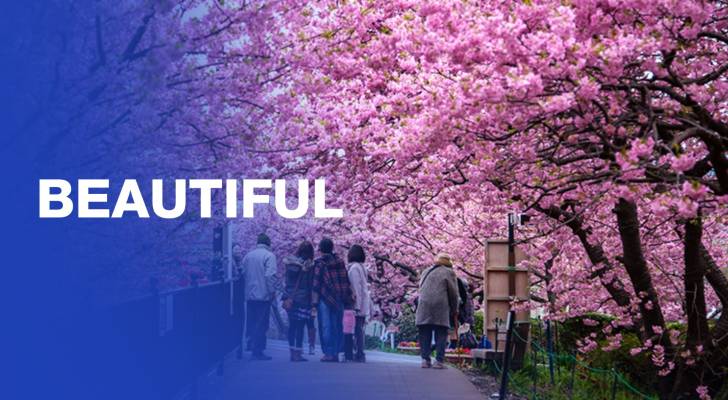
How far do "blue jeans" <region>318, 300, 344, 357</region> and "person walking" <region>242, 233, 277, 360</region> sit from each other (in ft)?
2.92

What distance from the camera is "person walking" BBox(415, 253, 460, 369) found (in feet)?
54.3

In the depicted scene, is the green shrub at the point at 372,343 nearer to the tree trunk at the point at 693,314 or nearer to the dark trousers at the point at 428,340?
the dark trousers at the point at 428,340

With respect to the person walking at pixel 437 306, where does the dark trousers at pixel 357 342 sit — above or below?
below

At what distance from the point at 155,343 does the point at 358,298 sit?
26.8 ft

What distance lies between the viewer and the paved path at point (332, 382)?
12.7 m

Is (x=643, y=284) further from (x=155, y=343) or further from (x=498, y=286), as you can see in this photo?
(x=155, y=343)

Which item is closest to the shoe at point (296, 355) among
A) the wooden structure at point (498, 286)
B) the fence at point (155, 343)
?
the fence at point (155, 343)

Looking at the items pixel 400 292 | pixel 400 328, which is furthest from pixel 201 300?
pixel 400 328

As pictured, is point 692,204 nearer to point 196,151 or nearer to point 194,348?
point 194,348

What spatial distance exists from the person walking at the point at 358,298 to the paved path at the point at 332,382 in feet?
1.93

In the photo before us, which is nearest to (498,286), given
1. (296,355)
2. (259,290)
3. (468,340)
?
(296,355)

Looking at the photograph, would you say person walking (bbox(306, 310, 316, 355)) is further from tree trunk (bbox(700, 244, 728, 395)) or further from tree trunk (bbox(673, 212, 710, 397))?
tree trunk (bbox(700, 244, 728, 395))

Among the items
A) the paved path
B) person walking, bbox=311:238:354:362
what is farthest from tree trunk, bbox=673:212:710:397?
person walking, bbox=311:238:354:362

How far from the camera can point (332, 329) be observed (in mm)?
17156
